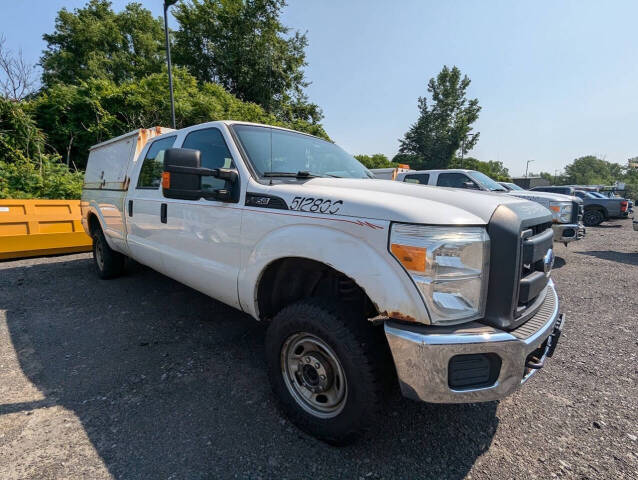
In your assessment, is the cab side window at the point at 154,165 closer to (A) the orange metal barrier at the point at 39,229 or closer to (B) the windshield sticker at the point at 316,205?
(B) the windshield sticker at the point at 316,205

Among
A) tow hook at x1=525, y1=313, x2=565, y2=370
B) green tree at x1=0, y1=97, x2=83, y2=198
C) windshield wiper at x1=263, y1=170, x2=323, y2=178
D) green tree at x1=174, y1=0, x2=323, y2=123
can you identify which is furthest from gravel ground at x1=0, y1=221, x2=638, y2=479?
green tree at x1=174, y1=0, x2=323, y2=123

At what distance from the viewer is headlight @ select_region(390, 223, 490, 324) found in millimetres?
1465

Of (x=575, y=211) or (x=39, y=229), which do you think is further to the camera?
(x=575, y=211)

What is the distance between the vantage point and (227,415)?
2137 mm

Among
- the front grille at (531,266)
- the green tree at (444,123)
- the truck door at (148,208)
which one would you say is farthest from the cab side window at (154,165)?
the green tree at (444,123)

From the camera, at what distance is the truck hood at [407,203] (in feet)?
5.02

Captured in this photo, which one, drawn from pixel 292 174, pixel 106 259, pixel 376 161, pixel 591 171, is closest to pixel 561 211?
pixel 292 174

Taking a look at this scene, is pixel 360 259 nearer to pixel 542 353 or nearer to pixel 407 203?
pixel 407 203

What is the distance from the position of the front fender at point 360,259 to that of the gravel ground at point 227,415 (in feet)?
3.18

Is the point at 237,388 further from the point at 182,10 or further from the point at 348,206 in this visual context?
the point at 182,10

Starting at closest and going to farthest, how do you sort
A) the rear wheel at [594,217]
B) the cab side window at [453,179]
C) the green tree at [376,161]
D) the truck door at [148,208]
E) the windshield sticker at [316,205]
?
the windshield sticker at [316,205] → the truck door at [148,208] → the cab side window at [453,179] → the rear wheel at [594,217] → the green tree at [376,161]

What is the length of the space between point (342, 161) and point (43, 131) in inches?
497

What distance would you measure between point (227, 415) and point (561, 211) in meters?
7.24

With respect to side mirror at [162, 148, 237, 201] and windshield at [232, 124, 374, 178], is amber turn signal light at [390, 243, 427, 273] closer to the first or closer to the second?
windshield at [232, 124, 374, 178]
